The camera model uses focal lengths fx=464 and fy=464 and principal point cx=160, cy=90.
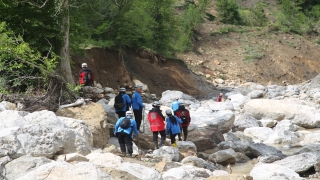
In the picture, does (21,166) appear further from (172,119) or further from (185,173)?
(172,119)

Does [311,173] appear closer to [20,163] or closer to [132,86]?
[20,163]

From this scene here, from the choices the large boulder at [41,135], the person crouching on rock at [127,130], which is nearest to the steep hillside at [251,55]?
the person crouching on rock at [127,130]

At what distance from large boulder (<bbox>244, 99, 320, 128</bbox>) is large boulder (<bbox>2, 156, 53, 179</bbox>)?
14442 mm

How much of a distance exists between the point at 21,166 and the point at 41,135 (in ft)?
5.65

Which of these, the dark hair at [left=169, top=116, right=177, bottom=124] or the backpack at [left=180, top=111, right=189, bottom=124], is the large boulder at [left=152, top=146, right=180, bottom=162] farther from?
the backpack at [left=180, top=111, right=189, bottom=124]

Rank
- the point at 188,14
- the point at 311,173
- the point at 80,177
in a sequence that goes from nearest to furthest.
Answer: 1. the point at 80,177
2. the point at 311,173
3. the point at 188,14

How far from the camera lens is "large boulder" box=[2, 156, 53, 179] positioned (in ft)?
24.8

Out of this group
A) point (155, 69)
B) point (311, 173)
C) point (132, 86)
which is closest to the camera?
→ point (311, 173)

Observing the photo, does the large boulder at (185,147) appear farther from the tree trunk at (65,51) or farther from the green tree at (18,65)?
the tree trunk at (65,51)

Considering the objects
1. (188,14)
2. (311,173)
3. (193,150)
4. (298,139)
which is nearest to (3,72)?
(193,150)

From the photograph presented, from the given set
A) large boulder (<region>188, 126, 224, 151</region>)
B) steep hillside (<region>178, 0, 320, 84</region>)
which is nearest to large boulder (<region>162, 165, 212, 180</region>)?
large boulder (<region>188, 126, 224, 151</region>)

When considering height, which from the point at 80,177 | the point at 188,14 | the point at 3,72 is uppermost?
the point at 188,14

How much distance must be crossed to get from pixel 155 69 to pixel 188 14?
19.0 m

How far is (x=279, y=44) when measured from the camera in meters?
48.5
